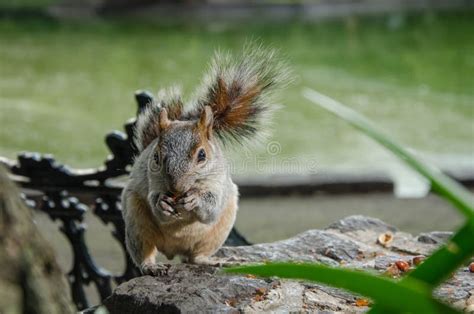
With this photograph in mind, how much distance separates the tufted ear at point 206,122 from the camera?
270cm

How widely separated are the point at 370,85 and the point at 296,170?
414cm

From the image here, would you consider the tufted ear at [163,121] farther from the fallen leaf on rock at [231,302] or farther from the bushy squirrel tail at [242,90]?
the fallen leaf on rock at [231,302]

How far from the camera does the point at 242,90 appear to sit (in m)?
2.91

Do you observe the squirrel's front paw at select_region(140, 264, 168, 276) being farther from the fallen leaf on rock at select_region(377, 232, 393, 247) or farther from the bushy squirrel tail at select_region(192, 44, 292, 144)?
the fallen leaf on rock at select_region(377, 232, 393, 247)

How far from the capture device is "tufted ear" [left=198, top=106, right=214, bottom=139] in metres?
2.70

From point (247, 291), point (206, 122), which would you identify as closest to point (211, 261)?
point (206, 122)

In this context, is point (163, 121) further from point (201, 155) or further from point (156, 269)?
point (156, 269)

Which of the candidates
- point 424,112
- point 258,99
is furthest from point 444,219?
point 424,112

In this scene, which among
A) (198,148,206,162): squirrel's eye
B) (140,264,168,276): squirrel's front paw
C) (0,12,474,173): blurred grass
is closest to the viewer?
(140,264,168,276): squirrel's front paw

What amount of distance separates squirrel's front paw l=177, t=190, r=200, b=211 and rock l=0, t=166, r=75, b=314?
3.72 feet

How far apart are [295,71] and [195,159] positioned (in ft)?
26.7

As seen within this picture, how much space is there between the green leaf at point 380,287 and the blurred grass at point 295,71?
4.37m

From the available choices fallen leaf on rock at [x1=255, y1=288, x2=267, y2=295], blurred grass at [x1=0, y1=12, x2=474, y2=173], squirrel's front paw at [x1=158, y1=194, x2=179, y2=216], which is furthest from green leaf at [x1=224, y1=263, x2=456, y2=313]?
blurred grass at [x1=0, y1=12, x2=474, y2=173]

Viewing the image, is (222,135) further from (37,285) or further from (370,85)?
(370,85)
